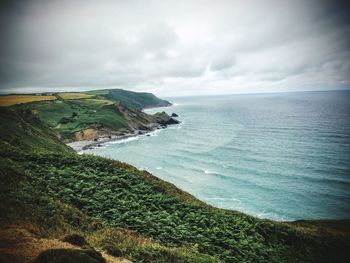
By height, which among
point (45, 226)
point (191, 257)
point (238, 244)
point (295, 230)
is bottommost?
point (295, 230)

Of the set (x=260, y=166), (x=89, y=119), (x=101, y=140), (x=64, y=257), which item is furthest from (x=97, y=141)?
(x=64, y=257)

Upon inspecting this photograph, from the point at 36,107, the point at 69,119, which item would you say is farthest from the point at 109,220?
the point at 36,107

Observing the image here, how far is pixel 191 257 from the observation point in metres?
14.0

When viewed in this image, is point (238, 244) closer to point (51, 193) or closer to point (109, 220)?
point (109, 220)

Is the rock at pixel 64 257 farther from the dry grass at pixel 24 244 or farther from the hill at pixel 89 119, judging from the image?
the hill at pixel 89 119

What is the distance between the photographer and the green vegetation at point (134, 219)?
14.2m

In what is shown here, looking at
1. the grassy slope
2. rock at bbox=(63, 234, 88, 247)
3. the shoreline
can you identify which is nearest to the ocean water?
the shoreline

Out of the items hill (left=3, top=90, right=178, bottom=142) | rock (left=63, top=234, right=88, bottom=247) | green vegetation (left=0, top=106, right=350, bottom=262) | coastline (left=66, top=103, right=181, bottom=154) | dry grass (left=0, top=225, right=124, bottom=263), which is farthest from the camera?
hill (left=3, top=90, right=178, bottom=142)

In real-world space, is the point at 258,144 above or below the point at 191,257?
below

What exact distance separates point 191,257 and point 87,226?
6.90 meters

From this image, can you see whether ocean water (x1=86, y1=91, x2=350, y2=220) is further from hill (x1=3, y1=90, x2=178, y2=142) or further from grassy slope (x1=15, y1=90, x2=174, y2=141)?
grassy slope (x1=15, y1=90, x2=174, y2=141)

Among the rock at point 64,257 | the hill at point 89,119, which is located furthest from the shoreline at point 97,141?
the rock at point 64,257

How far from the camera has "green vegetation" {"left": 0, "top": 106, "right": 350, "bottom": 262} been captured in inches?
560

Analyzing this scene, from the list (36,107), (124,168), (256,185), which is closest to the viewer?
(124,168)
